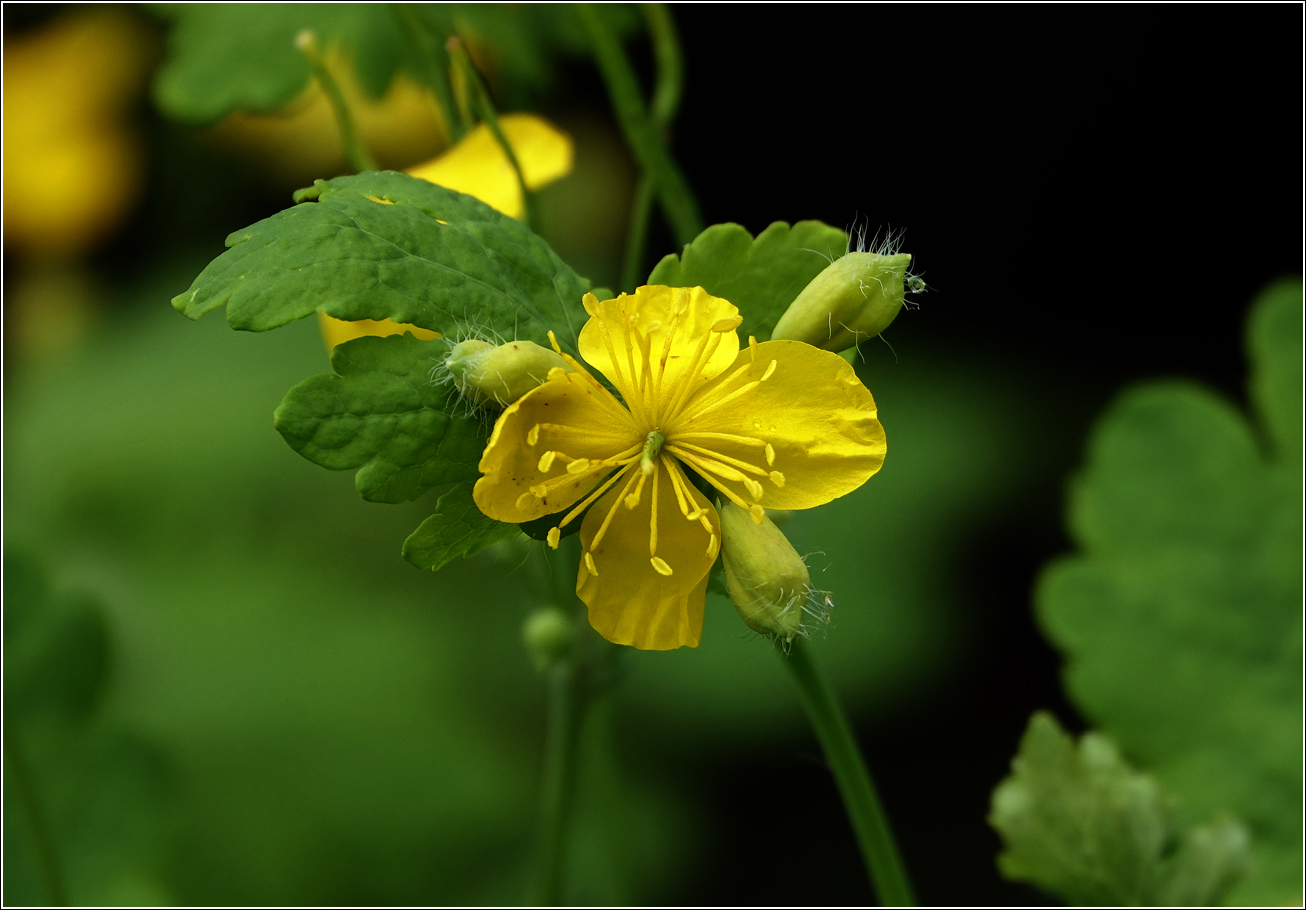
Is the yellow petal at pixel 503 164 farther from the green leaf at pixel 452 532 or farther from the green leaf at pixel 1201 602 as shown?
the green leaf at pixel 1201 602

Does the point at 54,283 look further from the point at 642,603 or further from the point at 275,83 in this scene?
the point at 642,603

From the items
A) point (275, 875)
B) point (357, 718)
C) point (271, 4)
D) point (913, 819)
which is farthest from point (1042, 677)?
point (271, 4)

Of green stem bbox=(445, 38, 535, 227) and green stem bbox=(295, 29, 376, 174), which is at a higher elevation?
green stem bbox=(295, 29, 376, 174)

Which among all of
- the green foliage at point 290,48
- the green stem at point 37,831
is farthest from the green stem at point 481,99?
the green stem at point 37,831

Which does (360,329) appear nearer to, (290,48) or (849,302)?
(849,302)

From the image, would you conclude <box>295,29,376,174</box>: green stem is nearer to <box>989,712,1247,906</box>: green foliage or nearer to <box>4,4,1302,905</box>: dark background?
<box>989,712,1247,906</box>: green foliage

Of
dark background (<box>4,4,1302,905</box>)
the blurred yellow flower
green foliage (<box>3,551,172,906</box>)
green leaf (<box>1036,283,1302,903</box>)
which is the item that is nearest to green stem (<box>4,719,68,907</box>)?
green foliage (<box>3,551,172,906</box>)
